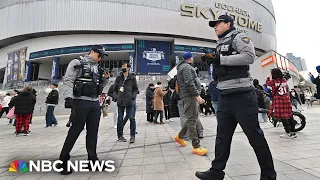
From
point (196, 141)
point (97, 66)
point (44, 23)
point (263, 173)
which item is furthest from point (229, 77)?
point (44, 23)

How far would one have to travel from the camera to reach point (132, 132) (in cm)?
452

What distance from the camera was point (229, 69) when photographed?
79.8 inches

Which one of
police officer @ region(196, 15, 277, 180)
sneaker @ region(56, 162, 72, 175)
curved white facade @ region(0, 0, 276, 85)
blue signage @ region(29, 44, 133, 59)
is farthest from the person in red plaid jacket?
curved white facade @ region(0, 0, 276, 85)

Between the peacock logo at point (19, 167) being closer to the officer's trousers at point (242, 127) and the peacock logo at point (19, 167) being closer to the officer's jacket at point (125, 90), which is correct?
the officer's jacket at point (125, 90)

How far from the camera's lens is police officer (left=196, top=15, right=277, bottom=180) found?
73.1 inches

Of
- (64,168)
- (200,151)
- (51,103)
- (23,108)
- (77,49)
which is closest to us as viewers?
(64,168)

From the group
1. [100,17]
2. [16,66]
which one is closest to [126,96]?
[100,17]

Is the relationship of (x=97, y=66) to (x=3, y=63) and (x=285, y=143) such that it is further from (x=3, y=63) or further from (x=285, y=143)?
(x=3, y=63)

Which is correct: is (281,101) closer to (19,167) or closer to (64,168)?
(64,168)

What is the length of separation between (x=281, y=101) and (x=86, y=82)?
4.66 meters

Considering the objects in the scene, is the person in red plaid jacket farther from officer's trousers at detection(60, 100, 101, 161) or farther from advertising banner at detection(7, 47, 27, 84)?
advertising banner at detection(7, 47, 27, 84)

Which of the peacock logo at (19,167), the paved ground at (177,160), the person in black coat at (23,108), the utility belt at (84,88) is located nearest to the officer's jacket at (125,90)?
the paved ground at (177,160)

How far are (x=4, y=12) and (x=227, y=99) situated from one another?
50333mm

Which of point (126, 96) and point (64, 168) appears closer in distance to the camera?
point (64, 168)
